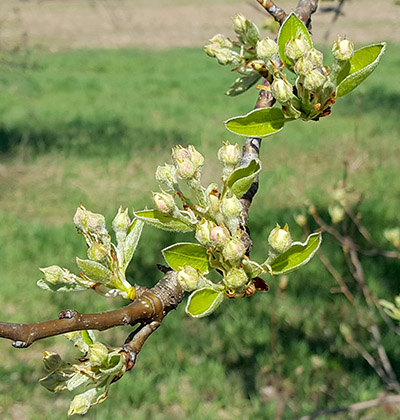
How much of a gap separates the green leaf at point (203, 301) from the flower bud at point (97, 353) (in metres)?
0.10

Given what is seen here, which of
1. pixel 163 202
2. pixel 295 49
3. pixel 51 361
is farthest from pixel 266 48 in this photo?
pixel 51 361

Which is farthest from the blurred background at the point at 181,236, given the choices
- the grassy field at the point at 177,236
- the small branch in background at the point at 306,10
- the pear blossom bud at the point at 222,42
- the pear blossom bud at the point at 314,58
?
the pear blossom bud at the point at 314,58

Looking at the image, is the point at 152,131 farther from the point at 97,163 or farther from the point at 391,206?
the point at 391,206

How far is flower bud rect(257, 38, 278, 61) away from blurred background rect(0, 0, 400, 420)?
835mm

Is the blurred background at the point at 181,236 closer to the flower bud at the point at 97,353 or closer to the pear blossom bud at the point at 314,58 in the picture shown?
the pear blossom bud at the point at 314,58

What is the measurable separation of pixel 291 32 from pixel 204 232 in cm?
31

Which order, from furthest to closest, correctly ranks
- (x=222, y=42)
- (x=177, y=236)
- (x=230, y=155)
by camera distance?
A: (x=177, y=236) < (x=222, y=42) < (x=230, y=155)

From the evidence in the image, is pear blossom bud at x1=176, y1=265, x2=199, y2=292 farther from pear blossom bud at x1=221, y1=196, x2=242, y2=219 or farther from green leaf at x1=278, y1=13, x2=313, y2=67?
green leaf at x1=278, y1=13, x2=313, y2=67

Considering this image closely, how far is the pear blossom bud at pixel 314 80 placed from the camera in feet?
2.33

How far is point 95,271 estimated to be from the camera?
686mm

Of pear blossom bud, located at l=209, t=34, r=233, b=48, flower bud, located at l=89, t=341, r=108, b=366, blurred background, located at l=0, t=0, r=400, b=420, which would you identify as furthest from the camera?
blurred background, located at l=0, t=0, r=400, b=420

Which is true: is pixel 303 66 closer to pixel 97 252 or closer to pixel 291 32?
pixel 291 32

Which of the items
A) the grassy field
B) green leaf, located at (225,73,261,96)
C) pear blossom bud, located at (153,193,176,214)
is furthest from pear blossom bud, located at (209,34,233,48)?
the grassy field

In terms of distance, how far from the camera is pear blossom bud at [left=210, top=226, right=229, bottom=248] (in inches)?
26.6
